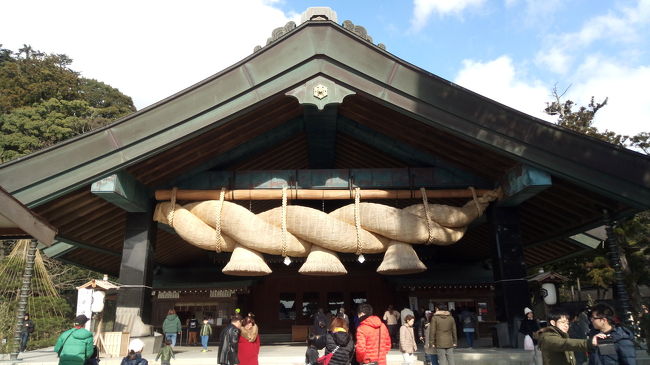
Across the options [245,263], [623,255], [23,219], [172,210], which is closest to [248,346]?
[245,263]

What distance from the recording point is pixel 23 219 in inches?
243

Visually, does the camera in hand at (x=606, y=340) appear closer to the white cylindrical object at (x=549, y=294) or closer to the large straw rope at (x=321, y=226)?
the large straw rope at (x=321, y=226)

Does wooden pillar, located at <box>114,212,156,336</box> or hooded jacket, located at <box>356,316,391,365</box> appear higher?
wooden pillar, located at <box>114,212,156,336</box>

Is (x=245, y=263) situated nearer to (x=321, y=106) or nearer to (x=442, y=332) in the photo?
(x=321, y=106)

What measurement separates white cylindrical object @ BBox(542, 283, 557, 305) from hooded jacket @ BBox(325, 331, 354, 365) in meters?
10.6

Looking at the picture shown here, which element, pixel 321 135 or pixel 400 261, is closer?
pixel 400 261

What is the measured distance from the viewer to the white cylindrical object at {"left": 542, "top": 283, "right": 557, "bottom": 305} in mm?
13628

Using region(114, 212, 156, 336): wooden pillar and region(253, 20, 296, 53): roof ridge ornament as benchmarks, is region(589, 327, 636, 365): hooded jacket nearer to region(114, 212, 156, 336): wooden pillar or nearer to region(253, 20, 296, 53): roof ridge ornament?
region(114, 212, 156, 336): wooden pillar

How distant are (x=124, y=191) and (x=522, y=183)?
7.83 m

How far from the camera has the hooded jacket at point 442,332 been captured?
294 inches

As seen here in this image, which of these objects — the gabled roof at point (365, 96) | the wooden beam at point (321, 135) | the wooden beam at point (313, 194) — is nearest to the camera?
the gabled roof at point (365, 96)

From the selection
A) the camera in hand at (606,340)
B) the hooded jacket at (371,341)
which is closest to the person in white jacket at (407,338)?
the hooded jacket at (371,341)

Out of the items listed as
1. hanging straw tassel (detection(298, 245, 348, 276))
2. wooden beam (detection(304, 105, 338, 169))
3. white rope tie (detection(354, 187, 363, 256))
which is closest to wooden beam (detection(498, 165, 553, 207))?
white rope tie (detection(354, 187, 363, 256))

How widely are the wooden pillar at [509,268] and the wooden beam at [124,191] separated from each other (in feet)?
25.9
